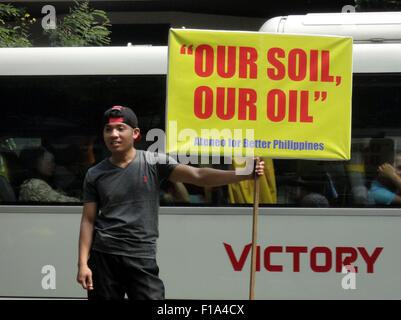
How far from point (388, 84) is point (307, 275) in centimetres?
192

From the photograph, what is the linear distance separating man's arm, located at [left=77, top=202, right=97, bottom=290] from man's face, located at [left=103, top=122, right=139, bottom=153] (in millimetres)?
411

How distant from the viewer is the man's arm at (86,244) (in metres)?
4.32

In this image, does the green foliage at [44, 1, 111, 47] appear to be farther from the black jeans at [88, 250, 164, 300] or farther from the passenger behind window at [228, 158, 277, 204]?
the black jeans at [88, 250, 164, 300]

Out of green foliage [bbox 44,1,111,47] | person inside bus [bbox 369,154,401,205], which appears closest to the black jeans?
person inside bus [bbox 369,154,401,205]

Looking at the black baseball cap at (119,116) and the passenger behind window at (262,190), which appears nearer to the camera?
the black baseball cap at (119,116)

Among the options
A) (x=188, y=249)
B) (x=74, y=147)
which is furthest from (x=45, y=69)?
(x=188, y=249)

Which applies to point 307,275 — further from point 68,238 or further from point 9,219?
point 9,219

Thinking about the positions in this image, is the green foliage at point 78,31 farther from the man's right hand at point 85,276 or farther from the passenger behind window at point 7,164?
the man's right hand at point 85,276

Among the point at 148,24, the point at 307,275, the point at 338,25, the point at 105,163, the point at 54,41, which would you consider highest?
the point at 148,24

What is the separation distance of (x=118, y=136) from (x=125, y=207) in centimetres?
47

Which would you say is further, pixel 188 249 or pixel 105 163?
pixel 188 249

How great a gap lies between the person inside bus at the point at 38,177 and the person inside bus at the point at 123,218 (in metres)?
1.95

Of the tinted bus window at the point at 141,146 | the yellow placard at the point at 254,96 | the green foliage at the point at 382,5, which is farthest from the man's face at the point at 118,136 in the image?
the green foliage at the point at 382,5

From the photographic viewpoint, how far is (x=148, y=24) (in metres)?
17.0
